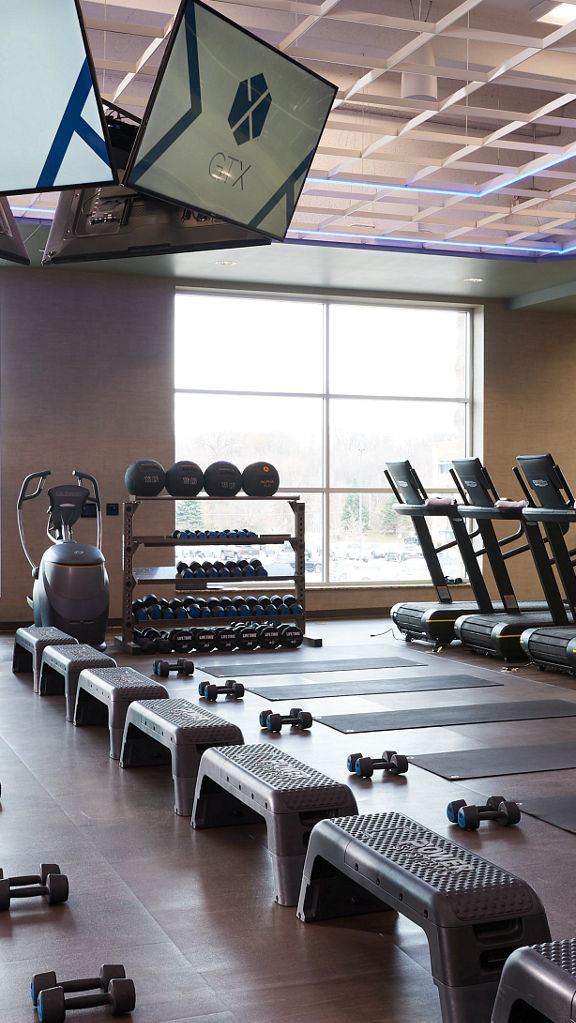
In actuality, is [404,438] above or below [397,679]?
above

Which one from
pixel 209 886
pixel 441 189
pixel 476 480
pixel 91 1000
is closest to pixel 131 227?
pixel 209 886

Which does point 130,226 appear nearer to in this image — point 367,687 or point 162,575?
point 367,687

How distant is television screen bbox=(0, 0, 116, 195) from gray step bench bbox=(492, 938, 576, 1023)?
2.70 meters

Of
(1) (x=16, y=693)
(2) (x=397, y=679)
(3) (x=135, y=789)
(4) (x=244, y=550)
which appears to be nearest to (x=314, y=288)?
(4) (x=244, y=550)

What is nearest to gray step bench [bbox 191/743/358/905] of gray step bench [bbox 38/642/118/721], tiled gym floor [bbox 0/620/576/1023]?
tiled gym floor [bbox 0/620/576/1023]

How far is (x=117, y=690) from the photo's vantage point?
16.3 feet

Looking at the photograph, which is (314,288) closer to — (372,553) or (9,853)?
(372,553)

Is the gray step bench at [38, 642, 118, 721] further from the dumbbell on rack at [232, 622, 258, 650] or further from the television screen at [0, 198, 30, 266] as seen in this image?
the television screen at [0, 198, 30, 266]

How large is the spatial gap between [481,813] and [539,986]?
6.77ft

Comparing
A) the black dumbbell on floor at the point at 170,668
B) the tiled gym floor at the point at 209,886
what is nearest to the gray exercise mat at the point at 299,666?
the black dumbbell on floor at the point at 170,668

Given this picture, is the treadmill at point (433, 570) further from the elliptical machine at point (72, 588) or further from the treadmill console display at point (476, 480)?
the elliptical machine at point (72, 588)

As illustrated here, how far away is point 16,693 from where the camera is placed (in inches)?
260

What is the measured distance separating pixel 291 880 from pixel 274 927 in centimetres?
21

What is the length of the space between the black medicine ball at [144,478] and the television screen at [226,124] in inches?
181
